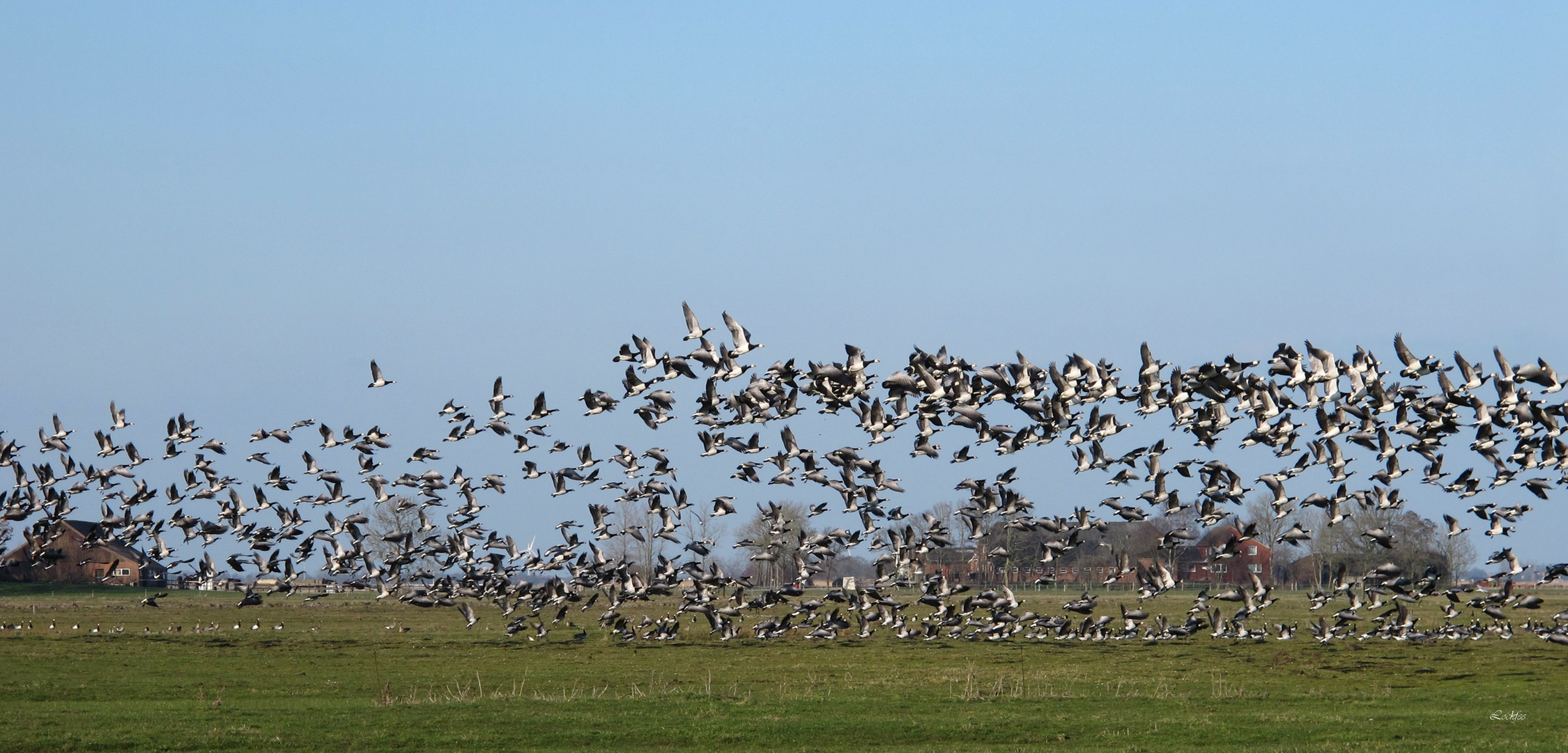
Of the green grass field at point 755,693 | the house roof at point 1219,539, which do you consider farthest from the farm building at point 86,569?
the house roof at point 1219,539

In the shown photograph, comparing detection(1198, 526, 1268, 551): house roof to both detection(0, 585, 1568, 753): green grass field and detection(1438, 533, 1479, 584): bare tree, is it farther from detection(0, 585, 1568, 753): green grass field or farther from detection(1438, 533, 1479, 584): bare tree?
detection(0, 585, 1568, 753): green grass field

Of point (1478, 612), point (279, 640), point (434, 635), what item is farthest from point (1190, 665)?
point (279, 640)

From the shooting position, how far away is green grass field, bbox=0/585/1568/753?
113 ft

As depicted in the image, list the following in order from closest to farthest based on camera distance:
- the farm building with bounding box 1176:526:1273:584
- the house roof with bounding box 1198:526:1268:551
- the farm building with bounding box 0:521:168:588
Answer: the house roof with bounding box 1198:526:1268:551 → the farm building with bounding box 0:521:168:588 → the farm building with bounding box 1176:526:1273:584

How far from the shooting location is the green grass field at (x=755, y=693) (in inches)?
1352

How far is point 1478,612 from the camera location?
75250mm

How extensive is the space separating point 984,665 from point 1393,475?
1945cm

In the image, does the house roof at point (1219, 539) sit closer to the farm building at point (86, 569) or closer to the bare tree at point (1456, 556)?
the bare tree at point (1456, 556)

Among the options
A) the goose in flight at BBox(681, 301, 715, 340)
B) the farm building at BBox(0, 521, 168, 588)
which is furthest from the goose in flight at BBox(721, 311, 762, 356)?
the farm building at BBox(0, 521, 168, 588)

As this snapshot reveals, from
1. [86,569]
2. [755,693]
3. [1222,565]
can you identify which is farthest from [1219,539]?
[86,569]

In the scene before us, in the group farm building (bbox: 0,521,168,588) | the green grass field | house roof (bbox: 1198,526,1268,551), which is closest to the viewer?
the green grass field

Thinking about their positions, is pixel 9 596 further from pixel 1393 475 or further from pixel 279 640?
pixel 1393 475

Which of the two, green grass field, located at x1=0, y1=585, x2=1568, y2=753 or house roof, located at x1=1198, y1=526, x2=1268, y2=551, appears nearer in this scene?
green grass field, located at x1=0, y1=585, x2=1568, y2=753

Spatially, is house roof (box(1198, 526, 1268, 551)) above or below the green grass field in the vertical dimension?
above
